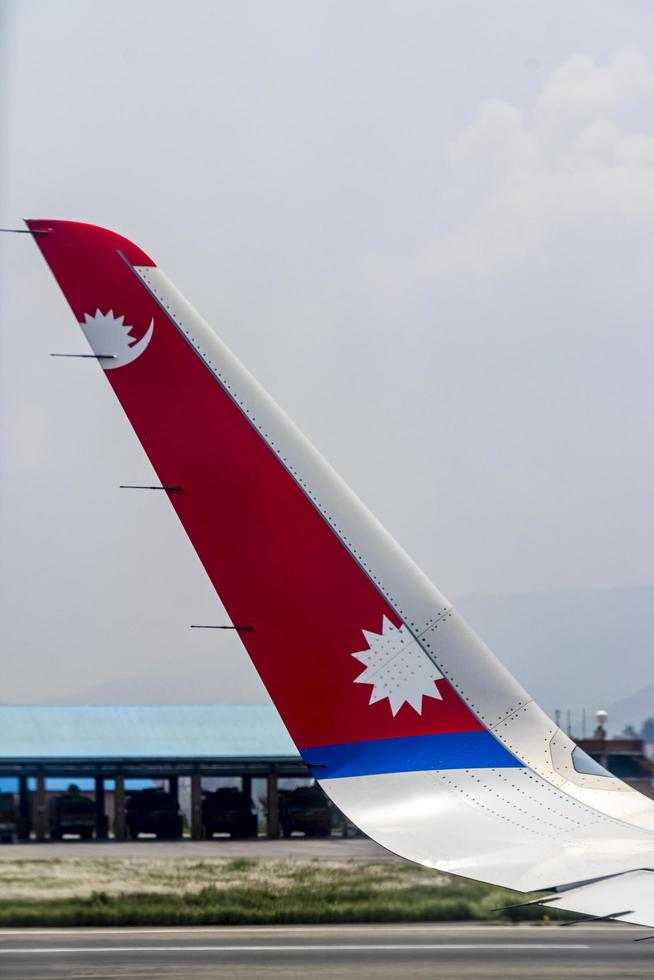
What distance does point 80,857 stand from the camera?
24875 mm

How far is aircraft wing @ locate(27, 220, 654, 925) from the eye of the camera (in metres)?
6.03

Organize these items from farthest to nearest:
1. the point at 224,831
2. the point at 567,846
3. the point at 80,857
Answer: the point at 224,831
the point at 80,857
the point at 567,846

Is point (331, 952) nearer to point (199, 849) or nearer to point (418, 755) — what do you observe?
point (418, 755)

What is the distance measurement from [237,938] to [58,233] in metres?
11.5

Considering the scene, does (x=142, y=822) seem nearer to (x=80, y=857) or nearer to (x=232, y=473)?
(x=80, y=857)

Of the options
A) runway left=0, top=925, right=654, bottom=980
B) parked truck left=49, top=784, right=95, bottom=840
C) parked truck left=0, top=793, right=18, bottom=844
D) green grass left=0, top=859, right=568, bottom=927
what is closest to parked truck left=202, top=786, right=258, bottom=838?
parked truck left=49, top=784, right=95, bottom=840

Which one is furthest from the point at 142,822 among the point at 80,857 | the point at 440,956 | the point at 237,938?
the point at 440,956

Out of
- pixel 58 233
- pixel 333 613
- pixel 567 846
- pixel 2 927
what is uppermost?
pixel 58 233

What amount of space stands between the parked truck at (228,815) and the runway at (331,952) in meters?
15.2

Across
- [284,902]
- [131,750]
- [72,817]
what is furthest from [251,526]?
[131,750]

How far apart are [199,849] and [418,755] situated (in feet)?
69.5

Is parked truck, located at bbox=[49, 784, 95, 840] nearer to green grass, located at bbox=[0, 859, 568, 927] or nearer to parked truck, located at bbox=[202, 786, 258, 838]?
parked truck, located at bbox=[202, 786, 258, 838]

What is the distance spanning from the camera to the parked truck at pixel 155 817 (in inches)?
1284

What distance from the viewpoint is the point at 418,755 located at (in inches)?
242
